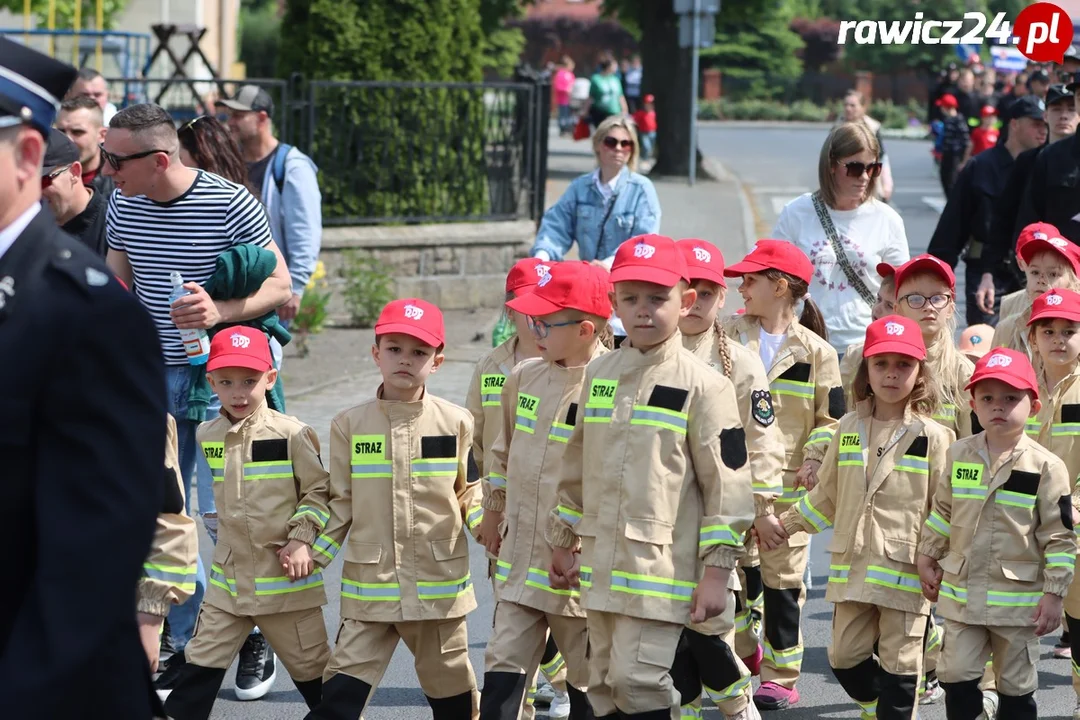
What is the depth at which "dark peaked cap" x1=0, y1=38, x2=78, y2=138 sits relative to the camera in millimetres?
2410

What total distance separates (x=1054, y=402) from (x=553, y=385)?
2037 mm

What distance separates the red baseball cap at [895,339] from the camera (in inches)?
214

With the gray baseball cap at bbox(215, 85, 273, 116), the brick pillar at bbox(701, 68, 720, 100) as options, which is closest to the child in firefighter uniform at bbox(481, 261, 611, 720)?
the gray baseball cap at bbox(215, 85, 273, 116)

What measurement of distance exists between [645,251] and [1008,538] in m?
1.58

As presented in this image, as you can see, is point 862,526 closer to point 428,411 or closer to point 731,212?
point 428,411

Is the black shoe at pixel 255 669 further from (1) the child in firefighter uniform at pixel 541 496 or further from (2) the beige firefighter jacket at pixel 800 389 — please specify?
(2) the beige firefighter jacket at pixel 800 389

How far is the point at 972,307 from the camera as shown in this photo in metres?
8.77

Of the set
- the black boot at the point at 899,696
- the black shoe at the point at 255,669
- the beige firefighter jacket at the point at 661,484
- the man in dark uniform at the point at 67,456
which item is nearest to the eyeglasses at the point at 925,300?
the black boot at the point at 899,696

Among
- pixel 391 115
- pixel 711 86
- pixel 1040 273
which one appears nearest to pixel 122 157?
pixel 1040 273

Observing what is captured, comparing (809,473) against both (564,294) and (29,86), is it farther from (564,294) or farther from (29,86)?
(29,86)

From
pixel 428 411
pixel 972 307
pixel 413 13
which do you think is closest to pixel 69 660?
pixel 428 411

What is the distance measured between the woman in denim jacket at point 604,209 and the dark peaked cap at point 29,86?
570 centimetres

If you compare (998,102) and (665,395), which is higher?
(998,102)

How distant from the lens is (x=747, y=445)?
5.55 meters
